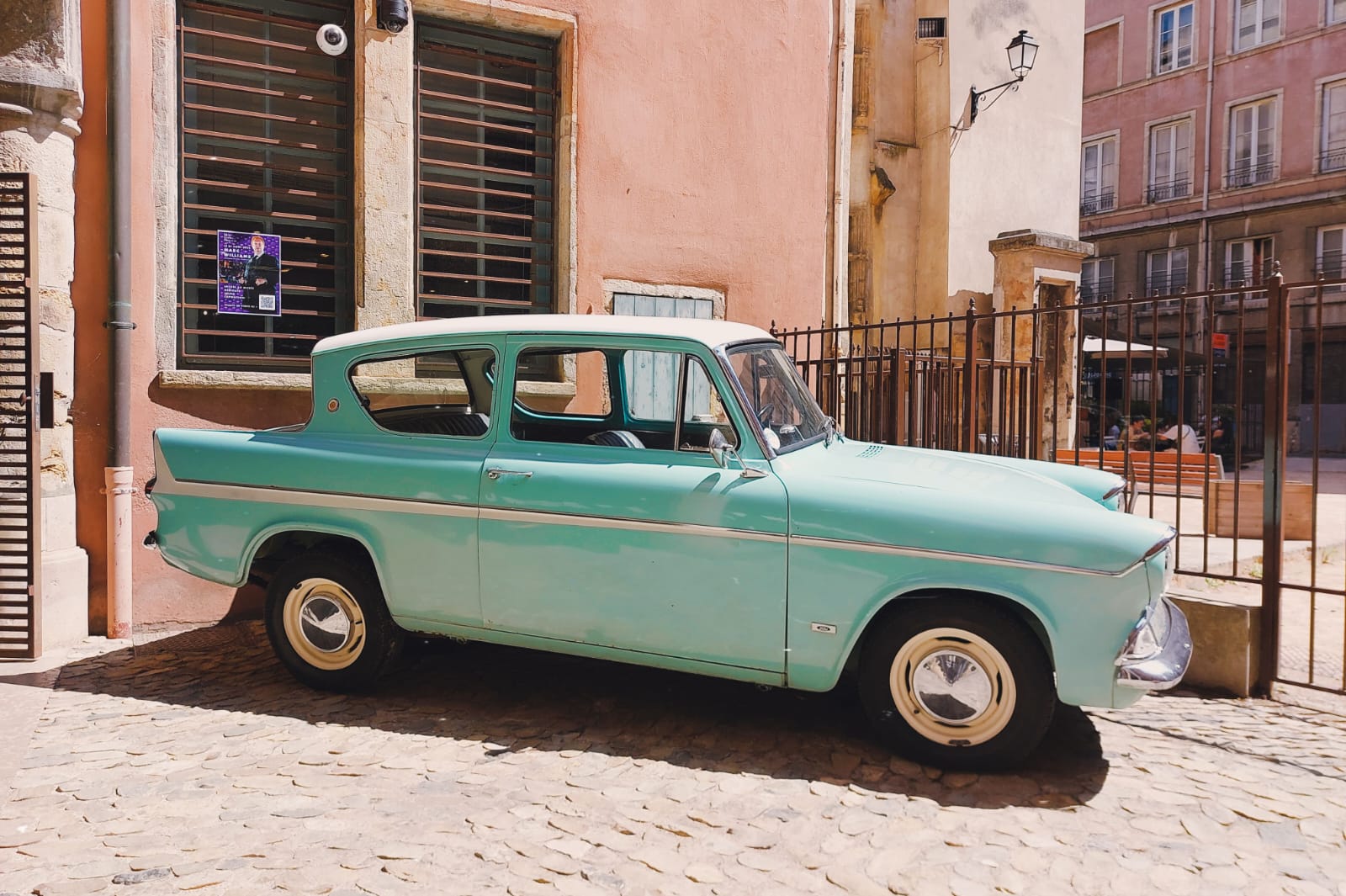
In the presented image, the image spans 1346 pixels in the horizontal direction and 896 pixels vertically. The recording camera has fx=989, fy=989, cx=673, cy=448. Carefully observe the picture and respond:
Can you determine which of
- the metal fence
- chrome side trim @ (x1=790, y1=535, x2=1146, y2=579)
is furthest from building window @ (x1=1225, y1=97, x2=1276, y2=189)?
chrome side trim @ (x1=790, y1=535, x2=1146, y2=579)

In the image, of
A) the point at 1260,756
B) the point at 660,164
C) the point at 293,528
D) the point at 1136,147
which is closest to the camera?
the point at 1260,756

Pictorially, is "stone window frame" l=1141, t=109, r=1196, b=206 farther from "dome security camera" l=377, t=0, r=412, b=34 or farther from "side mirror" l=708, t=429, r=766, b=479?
"side mirror" l=708, t=429, r=766, b=479

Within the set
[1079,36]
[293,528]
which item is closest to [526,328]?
[293,528]

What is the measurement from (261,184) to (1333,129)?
28.2 metres

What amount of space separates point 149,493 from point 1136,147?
30.9 m

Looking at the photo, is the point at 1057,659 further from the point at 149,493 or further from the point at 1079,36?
the point at 1079,36

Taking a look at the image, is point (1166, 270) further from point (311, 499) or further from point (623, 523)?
point (311, 499)

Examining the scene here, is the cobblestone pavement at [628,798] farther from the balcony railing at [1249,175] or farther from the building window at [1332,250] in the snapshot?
the balcony railing at [1249,175]

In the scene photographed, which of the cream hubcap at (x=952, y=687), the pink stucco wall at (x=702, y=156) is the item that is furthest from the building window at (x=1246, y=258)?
the cream hubcap at (x=952, y=687)

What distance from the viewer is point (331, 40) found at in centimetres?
658

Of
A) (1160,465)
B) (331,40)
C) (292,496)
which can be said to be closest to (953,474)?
(292,496)

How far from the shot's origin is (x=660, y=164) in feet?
25.1

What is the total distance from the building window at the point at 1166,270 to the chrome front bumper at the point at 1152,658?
27478 mm

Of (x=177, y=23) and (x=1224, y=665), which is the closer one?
(x=1224, y=665)
